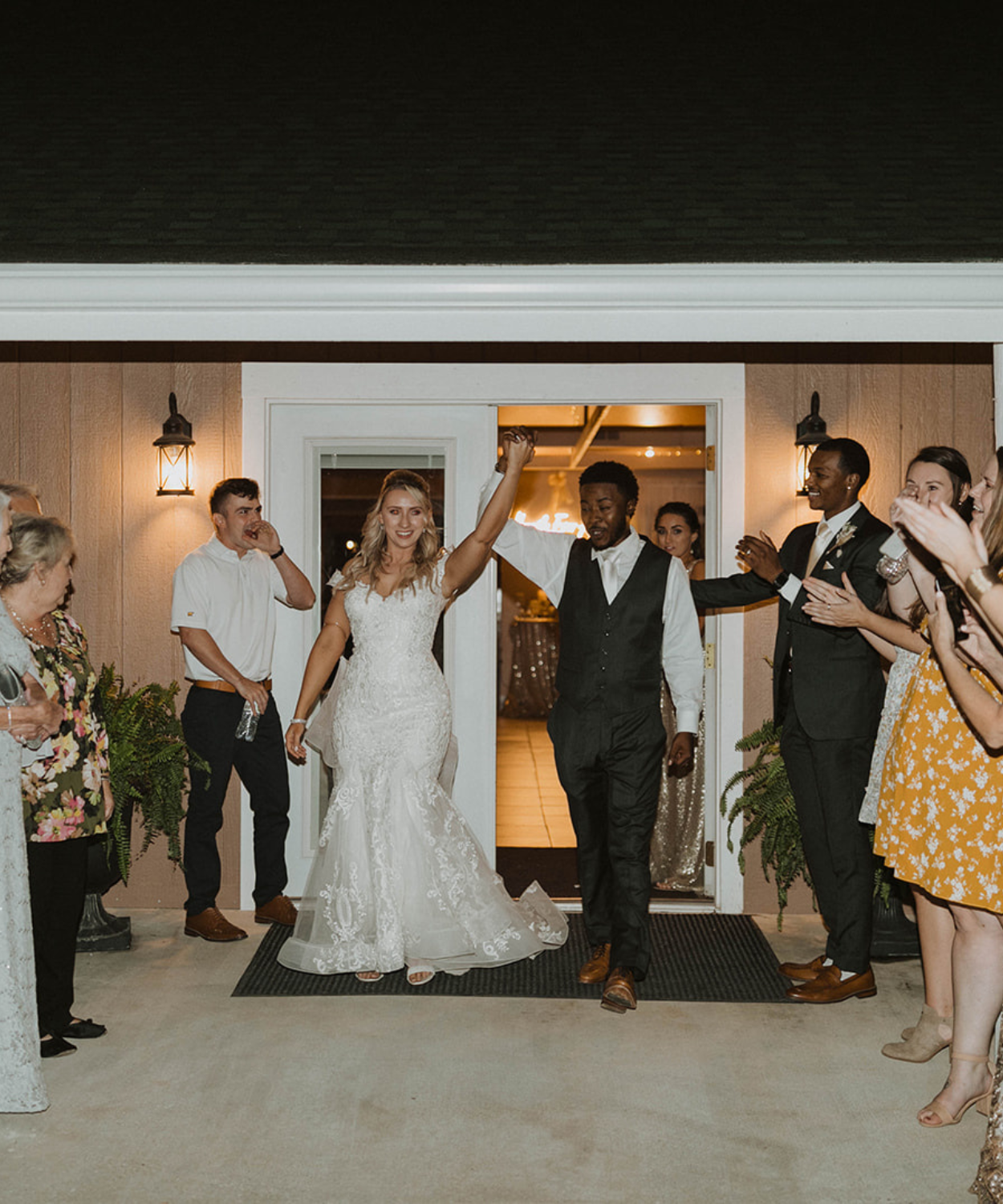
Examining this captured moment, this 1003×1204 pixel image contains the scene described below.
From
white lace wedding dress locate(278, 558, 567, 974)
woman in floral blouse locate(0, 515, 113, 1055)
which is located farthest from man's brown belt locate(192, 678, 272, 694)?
woman in floral blouse locate(0, 515, 113, 1055)

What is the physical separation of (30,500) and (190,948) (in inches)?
80.4

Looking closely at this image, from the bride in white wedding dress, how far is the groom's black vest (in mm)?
474

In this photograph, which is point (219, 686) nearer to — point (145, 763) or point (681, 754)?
point (145, 763)

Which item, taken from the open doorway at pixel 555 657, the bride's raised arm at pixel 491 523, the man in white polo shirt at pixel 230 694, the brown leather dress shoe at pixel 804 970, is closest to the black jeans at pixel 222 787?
the man in white polo shirt at pixel 230 694

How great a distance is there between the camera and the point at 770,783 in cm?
491

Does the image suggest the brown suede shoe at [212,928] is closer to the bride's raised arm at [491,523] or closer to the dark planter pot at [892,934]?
the bride's raised arm at [491,523]

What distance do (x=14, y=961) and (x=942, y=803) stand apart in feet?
8.43

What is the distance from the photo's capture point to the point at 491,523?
14.3ft

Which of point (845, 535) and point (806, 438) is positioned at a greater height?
point (806, 438)

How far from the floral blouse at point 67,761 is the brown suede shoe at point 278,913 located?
1519mm

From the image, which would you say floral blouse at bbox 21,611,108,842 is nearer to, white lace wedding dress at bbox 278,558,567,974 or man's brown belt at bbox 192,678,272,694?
white lace wedding dress at bbox 278,558,567,974

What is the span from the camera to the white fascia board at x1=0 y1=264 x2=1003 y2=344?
11.5 ft

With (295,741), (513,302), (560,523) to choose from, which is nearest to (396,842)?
(295,741)

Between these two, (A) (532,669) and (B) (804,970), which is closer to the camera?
(B) (804,970)
